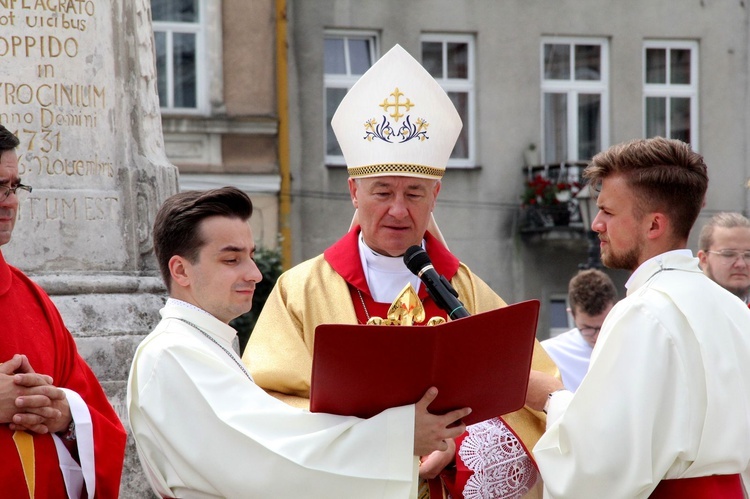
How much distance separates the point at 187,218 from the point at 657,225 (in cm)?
147

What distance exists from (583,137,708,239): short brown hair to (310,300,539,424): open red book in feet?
1.98

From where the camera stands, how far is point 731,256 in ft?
21.4

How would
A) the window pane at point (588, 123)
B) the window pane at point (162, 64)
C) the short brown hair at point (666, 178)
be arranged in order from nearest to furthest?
1. the short brown hair at point (666, 178)
2. the window pane at point (162, 64)
3. the window pane at point (588, 123)

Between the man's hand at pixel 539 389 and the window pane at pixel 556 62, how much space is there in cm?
1375

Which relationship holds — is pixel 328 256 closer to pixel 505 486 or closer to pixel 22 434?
pixel 505 486

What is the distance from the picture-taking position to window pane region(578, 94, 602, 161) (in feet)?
59.0

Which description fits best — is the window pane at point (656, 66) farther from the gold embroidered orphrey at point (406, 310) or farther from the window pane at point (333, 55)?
the gold embroidered orphrey at point (406, 310)

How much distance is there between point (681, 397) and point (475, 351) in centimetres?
65

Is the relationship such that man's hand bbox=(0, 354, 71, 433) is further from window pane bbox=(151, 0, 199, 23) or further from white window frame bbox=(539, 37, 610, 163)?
white window frame bbox=(539, 37, 610, 163)

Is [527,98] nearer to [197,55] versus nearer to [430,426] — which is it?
[197,55]

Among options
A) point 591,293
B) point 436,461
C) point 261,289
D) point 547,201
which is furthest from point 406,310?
point 547,201

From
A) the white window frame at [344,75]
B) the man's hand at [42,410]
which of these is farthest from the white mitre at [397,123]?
the white window frame at [344,75]

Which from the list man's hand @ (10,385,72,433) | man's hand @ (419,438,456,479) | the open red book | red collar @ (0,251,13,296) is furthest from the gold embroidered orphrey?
red collar @ (0,251,13,296)

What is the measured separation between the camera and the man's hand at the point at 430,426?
3652mm
